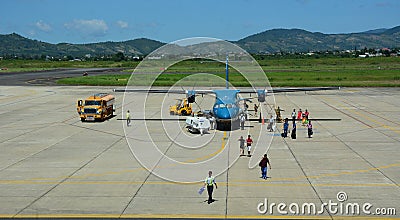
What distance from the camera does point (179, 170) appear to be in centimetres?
2216

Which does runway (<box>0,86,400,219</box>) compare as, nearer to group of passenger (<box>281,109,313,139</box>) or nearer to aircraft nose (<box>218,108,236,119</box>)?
group of passenger (<box>281,109,313,139</box>)

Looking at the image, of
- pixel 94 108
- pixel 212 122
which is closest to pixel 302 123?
pixel 212 122

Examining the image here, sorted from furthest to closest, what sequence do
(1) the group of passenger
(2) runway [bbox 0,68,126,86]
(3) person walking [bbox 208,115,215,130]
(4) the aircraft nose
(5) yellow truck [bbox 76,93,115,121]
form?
1. (2) runway [bbox 0,68,126,86]
2. (5) yellow truck [bbox 76,93,115,121]
3. (3) person walking [bbox 208,115,215,130]
4. (4) the aircraft nose
5. (1) the group of passenger

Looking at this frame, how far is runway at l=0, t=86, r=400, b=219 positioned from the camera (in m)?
16.7

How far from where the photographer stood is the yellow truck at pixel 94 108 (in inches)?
1484

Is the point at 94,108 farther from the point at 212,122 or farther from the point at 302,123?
the point at 302,123

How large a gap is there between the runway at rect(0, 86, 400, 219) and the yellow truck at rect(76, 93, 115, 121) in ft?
3.28

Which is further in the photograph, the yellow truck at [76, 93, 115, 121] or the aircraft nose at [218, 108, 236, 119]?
the yellow truck at [76, 93, 115, 121]

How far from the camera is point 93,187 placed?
759 inches

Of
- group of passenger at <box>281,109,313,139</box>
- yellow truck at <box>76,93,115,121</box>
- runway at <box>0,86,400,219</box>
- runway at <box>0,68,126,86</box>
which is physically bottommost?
runway at <box>0,86,400,219</box>

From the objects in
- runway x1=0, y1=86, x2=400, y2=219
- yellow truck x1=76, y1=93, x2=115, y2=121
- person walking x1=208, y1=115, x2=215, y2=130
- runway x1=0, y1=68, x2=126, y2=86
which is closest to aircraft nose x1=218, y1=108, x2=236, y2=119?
runway x1=0, y1=86, x2=400, y2=219

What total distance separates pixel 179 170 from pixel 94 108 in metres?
18.0

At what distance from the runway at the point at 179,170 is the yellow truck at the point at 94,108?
1.00 meters

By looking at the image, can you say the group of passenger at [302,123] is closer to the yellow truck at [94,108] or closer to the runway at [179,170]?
the runway at [179,170]
